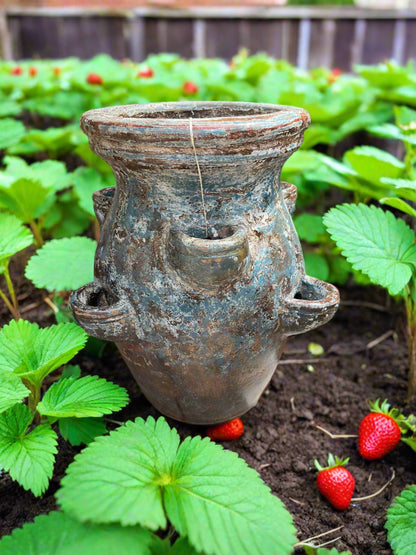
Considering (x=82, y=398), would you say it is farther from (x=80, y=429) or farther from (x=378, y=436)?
(x=378, y=436)

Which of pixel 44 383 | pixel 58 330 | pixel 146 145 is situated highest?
pixel 146 145

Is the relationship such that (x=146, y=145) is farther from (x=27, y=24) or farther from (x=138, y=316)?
(x=27, y=24)

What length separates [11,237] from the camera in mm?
1431

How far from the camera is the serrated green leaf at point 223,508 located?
0.85 meters

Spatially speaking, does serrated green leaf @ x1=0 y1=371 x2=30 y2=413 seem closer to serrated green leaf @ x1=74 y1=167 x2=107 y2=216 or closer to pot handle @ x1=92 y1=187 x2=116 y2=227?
pot handle @ x1=92 y1=187 x2=116 y2=227

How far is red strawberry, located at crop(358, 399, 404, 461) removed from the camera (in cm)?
140

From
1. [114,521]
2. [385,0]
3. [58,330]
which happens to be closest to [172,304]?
[58,330]

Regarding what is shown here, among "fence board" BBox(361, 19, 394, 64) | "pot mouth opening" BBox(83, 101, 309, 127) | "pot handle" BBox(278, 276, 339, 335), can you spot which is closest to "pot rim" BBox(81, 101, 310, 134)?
"pot mouth opening" BBox(83, 101, 309, 127)

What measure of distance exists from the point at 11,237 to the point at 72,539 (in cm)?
85

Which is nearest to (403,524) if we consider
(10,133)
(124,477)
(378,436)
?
(378,436)

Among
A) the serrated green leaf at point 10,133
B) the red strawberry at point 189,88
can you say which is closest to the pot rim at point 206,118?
the serrated green leaf at point 10,133

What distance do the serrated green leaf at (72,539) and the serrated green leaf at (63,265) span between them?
671mm

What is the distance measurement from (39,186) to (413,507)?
4.86 ft

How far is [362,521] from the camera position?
4.12ft
